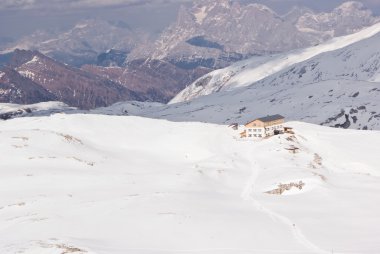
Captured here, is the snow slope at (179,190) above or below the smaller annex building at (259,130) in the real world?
below

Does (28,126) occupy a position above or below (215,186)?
above

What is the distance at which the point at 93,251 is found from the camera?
37562 millimetres

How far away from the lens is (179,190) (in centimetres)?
6512

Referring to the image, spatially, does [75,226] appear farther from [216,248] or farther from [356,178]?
[356,178]

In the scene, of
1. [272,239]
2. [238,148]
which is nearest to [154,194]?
[272,239]

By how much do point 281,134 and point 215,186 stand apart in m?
40.5

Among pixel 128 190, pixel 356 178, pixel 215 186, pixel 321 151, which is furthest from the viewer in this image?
pixel 321 151

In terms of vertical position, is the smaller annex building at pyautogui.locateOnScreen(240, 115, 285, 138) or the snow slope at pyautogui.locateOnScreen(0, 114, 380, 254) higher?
the smaller annex building at pyautogui.locateOnScreen(240, 115, 285, 138)

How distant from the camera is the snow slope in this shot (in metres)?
43.8

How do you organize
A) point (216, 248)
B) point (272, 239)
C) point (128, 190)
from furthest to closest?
point (128, 190), point (272, 239), point (216, 248)

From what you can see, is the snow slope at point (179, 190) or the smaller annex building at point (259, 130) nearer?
the snow slope at point (179, 190)

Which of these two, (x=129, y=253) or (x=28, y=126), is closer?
(x=129, y=253)

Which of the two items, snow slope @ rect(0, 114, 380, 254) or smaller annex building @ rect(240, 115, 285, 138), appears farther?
smaller annex building @ rect(240, 115, 285, 138)

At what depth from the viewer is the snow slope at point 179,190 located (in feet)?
144
